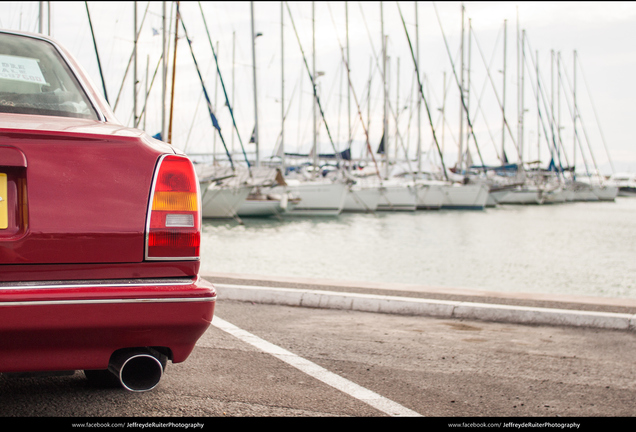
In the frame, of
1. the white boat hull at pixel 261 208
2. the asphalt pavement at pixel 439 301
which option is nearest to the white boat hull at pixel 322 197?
the white boat hull at pixel 261 208

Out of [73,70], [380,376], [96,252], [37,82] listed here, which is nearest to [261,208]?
[380,376]

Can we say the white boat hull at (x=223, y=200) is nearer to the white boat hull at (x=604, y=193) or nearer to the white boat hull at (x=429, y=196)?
the white boat hull at (x=429, y=196)

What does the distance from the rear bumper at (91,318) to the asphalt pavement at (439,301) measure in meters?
3.59

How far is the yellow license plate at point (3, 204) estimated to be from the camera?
2.11 meters

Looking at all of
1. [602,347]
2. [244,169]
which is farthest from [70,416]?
[244,169]

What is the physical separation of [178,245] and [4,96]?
3.63ft

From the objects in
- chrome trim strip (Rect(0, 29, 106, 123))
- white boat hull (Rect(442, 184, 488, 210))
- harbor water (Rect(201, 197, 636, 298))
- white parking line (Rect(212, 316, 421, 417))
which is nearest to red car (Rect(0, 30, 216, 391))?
chrome trim strip (Rect(0, 29, 106, 123))

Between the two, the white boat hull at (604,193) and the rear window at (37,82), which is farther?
the white boat hull at (604,193)

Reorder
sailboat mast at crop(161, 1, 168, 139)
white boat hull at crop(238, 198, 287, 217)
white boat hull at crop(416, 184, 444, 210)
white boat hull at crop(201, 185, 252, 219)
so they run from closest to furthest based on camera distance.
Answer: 1. sailboat mast at crop(161, 1, 168, 139)
2. white boat hull at crop(201, 185, 252, 219)
3. white boat hull at crop(238, 198, 287, 217)
4. white boat hull at crop(416, 184, 444, 210)

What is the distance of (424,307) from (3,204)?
414 cm

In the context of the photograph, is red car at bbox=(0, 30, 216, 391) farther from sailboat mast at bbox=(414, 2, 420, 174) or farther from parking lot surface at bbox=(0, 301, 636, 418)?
sailboat mast at bbox=(414, 2, 420, 174)

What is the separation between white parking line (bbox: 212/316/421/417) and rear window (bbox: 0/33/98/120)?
6.12ft

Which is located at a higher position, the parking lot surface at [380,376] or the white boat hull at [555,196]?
the parking lot surface at [380,376]

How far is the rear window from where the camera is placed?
Answer: 2723mm
